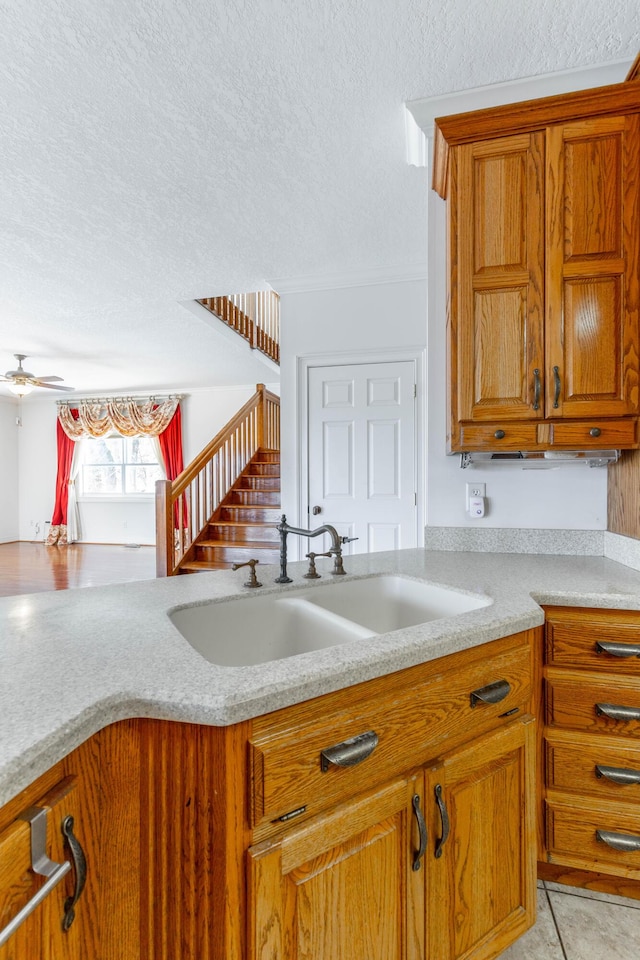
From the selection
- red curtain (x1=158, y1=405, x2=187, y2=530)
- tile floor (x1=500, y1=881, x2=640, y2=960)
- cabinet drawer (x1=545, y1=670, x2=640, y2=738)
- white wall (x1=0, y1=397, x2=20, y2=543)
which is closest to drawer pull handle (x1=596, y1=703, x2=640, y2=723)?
cabinet drawer (x1=545, y1=670, x2=640, y2=738)

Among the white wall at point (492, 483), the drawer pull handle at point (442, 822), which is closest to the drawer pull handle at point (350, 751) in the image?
the drawer pull handle at point (442, 822)

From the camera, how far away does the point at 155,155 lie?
2189 mm

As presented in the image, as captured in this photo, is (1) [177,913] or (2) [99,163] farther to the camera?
(2) [99,163]

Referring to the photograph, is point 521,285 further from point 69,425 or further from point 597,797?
point 69,425

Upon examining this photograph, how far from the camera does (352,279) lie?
337cm

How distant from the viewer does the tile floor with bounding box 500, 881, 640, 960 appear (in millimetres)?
1226

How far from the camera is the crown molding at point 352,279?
3.28m

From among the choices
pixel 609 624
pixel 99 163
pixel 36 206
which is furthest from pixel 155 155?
pixel 609 624

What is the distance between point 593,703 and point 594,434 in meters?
0.79

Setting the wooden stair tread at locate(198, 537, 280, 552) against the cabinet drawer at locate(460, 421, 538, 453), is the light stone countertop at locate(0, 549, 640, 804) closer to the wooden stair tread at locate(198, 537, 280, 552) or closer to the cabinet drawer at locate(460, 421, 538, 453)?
the cabinet drawer at locate(460, 421, 538, 453)

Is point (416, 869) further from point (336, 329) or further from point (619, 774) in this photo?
point (336, 329)

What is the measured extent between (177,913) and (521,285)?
1.77m

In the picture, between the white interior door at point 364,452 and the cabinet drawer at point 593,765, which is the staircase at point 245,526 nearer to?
the white interior door at point 364,452

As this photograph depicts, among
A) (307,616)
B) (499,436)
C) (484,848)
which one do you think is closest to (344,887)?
(484,848)
